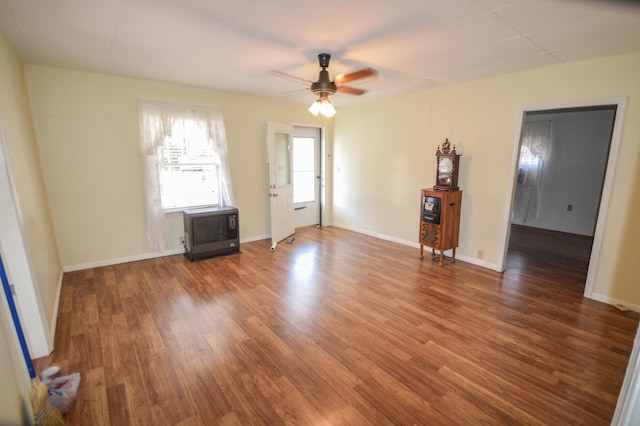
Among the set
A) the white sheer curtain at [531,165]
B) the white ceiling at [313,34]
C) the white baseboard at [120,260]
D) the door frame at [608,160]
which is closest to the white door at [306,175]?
the white ceiling at [313,34]

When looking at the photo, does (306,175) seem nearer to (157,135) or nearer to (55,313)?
(157,135)

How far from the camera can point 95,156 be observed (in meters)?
3.74

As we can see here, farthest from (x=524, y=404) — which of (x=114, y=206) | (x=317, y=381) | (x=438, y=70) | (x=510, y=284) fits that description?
(x=114, y=206)

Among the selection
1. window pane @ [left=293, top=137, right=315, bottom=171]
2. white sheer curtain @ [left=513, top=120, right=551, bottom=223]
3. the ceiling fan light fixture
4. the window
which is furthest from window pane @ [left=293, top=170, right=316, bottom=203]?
white sheer curtain @ [left=513, top=120, right=551, bottom=223]

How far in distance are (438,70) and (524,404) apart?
331cm

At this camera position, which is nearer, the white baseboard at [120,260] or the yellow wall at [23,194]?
the yellow wall at [23,194]

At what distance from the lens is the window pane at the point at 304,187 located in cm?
587

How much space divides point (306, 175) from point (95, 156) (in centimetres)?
347

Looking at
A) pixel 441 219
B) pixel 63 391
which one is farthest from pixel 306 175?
pixel 63 391

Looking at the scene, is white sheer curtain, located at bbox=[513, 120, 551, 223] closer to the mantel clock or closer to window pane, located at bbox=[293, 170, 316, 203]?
the mantel clock

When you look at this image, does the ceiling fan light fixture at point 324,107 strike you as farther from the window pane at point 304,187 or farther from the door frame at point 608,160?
the window pane at point 304,187

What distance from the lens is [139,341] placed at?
2.40 m

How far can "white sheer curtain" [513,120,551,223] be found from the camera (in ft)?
19.5

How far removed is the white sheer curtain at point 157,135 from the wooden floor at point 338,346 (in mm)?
684
